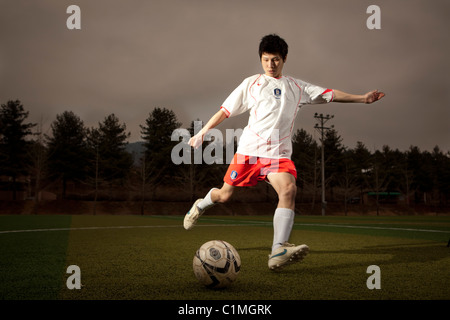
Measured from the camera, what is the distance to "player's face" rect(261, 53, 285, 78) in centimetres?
521

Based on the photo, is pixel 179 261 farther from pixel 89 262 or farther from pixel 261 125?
pixel 261 125

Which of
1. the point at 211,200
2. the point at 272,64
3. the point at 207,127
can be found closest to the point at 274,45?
the point at 272,64

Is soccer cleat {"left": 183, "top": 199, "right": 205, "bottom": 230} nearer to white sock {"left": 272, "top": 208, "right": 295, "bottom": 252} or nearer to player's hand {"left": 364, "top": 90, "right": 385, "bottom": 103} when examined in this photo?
white sock {"left": 272, "top": 208, "right": 295, "bottom": 252}

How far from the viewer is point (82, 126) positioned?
59594mm

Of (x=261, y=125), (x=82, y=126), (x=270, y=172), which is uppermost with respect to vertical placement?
(x=82, y=126)

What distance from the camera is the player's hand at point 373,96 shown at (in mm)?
5441

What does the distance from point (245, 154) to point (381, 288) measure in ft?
7.82

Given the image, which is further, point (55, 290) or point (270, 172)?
point (270, 172)

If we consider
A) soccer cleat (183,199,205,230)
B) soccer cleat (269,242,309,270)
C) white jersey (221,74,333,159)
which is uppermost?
white jersey (221,74,333,159)

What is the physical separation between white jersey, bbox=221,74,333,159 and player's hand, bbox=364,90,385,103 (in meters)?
0.51

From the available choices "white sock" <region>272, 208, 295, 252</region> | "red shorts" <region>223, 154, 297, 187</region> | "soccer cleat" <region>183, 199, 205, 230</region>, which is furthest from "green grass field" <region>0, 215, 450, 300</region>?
"red shorts" <region>223, 154, 297, 187</region>

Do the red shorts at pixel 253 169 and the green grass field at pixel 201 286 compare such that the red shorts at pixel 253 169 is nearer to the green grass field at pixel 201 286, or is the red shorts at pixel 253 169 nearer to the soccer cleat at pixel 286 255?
the soccer cleat at pixel 286 255
